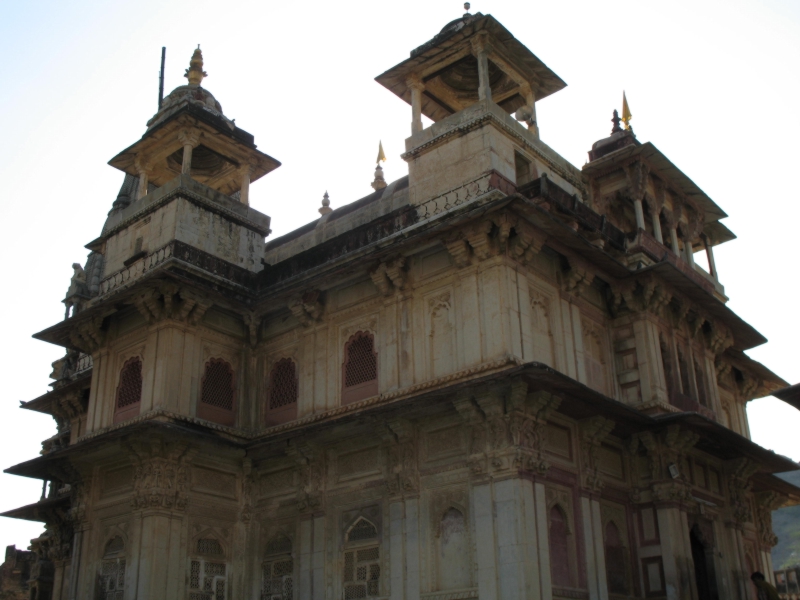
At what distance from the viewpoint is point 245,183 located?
21953mm

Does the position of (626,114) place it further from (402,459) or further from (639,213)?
(402,459)

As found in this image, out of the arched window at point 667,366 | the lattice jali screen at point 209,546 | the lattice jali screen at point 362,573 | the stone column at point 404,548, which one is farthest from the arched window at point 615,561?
the lattice jali screen at point 209,546

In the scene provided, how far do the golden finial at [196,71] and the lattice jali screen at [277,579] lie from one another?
42.8 feet

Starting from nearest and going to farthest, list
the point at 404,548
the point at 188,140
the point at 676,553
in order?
the point at 404,548 → the point at 676,553 → the point at 188,140

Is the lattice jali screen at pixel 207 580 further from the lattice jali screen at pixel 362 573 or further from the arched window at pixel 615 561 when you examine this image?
the arched window at pixel 615 561

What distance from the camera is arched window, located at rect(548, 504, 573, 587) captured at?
563 inches

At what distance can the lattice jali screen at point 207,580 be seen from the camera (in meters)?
16.9

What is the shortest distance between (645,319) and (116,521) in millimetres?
11565

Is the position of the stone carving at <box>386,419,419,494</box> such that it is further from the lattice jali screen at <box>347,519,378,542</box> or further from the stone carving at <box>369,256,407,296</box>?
the stone carving at <box>369,256,407,296</box>

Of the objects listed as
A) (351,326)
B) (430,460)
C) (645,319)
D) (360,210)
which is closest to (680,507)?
(645,319)

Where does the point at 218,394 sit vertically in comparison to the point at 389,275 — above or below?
below

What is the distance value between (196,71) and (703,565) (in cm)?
1763

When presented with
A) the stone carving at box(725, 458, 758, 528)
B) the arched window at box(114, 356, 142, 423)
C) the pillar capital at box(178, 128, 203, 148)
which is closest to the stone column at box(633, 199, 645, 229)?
the stone carving at box(725, 458, 758, 528)

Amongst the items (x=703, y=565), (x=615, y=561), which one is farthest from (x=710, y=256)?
(x=615, y=561)
